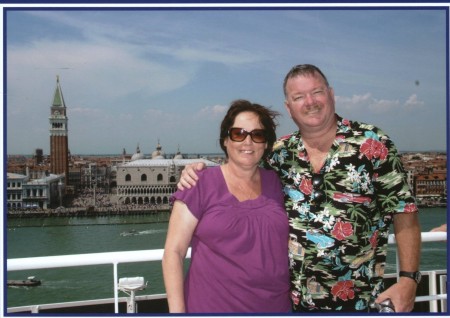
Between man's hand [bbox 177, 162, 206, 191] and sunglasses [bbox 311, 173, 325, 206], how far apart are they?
0.16m

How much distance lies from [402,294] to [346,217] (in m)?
0.14

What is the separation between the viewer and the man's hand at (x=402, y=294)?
72 cm

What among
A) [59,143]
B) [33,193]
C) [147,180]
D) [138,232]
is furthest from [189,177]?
[59,143]

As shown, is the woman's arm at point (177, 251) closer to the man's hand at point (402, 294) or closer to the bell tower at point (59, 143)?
the man's hand at point (402, 294)

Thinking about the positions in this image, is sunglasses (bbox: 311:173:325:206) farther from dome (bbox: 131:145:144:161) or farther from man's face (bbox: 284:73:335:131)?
dome (bbox: 131:145:144:161)

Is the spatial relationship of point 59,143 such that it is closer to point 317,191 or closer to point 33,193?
point 33,193

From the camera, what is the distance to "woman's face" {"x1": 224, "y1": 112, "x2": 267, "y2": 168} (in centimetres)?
72

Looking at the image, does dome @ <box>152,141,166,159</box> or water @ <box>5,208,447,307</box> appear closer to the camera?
water @ <box>5,208,447,307</box>

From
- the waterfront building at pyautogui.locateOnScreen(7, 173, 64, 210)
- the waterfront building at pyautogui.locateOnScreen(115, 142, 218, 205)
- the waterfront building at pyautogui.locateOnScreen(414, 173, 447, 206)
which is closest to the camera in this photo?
the waterfront building at pyautogui.locateOnScreen(414, 173, 447, 206)

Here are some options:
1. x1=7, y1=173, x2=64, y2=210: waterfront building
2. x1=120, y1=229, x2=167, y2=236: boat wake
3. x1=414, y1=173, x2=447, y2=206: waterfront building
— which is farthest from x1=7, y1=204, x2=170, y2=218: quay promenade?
x1=414, y1=173, x2=447, y2=206: waterfront building

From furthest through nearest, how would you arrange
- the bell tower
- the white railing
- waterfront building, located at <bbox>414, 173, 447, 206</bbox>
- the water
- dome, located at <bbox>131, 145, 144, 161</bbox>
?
dome, located at <bbox>131, 145, 144, 161</bbox> < the bell tower < the water < waterfront building, located at <bbox>414, 173, 447, 206</bbox> < the white railing

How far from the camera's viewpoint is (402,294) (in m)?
0.73

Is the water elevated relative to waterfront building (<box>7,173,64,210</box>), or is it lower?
lower
